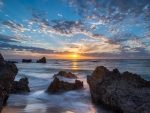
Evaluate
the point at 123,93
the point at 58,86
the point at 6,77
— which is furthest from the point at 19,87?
the point at 123,93

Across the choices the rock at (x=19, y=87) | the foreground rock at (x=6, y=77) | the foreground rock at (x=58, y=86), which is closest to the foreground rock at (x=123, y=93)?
the foreground rock at (x=58, y=86)

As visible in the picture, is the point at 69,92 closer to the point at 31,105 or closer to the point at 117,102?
the point at 31,105

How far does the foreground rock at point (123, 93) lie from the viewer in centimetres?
451

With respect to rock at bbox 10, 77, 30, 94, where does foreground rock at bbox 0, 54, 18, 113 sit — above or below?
above

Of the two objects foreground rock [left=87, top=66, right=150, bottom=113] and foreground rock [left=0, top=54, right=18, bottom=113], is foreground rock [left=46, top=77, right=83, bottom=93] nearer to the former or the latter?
foreground rock [left=87, top=66, right=150, bottom=113]

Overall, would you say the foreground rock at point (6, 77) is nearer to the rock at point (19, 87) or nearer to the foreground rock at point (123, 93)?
the rock at point (19, 87)

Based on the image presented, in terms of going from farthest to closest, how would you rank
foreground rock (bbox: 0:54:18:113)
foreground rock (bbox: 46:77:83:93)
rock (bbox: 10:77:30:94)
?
foreground rock (bbox: 46:77:83:93) < rock (bbox: 10:77:30:94) < foreground rock (bbox: 0:54:18:113)

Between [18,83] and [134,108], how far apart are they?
23.6 ft

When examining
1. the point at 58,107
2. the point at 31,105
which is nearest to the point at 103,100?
the point at 58,107

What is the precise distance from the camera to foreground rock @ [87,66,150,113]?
4509mm

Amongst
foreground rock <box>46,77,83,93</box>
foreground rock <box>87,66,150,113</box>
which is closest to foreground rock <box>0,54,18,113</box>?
foreground rock <box>46,77,83,93</box>

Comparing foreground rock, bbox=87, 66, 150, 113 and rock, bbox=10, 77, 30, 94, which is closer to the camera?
foreground rock, bbox=87, 66, 150, 113

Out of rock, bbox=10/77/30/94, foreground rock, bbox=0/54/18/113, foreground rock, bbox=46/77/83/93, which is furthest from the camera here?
foreground rock, bbox=46/77/83/93

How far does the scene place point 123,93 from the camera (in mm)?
5125
